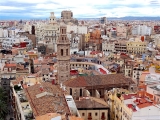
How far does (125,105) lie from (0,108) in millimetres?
21846

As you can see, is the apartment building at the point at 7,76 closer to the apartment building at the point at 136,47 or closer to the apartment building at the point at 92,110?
the apartment building at the point at 92,110

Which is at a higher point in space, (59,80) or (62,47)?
(62,47)

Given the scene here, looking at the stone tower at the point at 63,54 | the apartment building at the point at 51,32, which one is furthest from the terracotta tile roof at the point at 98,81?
the apartment building at the point at 51,32

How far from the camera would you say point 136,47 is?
108625 millimetres

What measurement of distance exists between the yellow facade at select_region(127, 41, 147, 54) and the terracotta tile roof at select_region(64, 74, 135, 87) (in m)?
58.6

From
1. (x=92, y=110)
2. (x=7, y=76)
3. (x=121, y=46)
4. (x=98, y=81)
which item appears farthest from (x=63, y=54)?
(x=121, y=46)

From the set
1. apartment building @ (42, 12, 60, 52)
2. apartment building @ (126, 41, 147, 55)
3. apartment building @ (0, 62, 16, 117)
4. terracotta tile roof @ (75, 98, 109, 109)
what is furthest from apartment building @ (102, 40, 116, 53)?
terracotta tile roof @ (75, 98, 109, 109)

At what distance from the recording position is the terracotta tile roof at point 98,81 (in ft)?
157

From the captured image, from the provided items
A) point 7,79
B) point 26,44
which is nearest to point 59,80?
point 7,79

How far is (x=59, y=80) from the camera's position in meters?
52.4

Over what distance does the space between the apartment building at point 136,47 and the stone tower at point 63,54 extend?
60.1m

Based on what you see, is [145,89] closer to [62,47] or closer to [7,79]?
[62,47]

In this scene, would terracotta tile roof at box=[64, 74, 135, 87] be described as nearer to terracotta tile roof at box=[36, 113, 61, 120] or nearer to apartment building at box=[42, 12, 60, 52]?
terracotta tile roof at box=[36, 113, 61, 120]

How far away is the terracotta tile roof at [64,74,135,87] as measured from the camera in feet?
157
